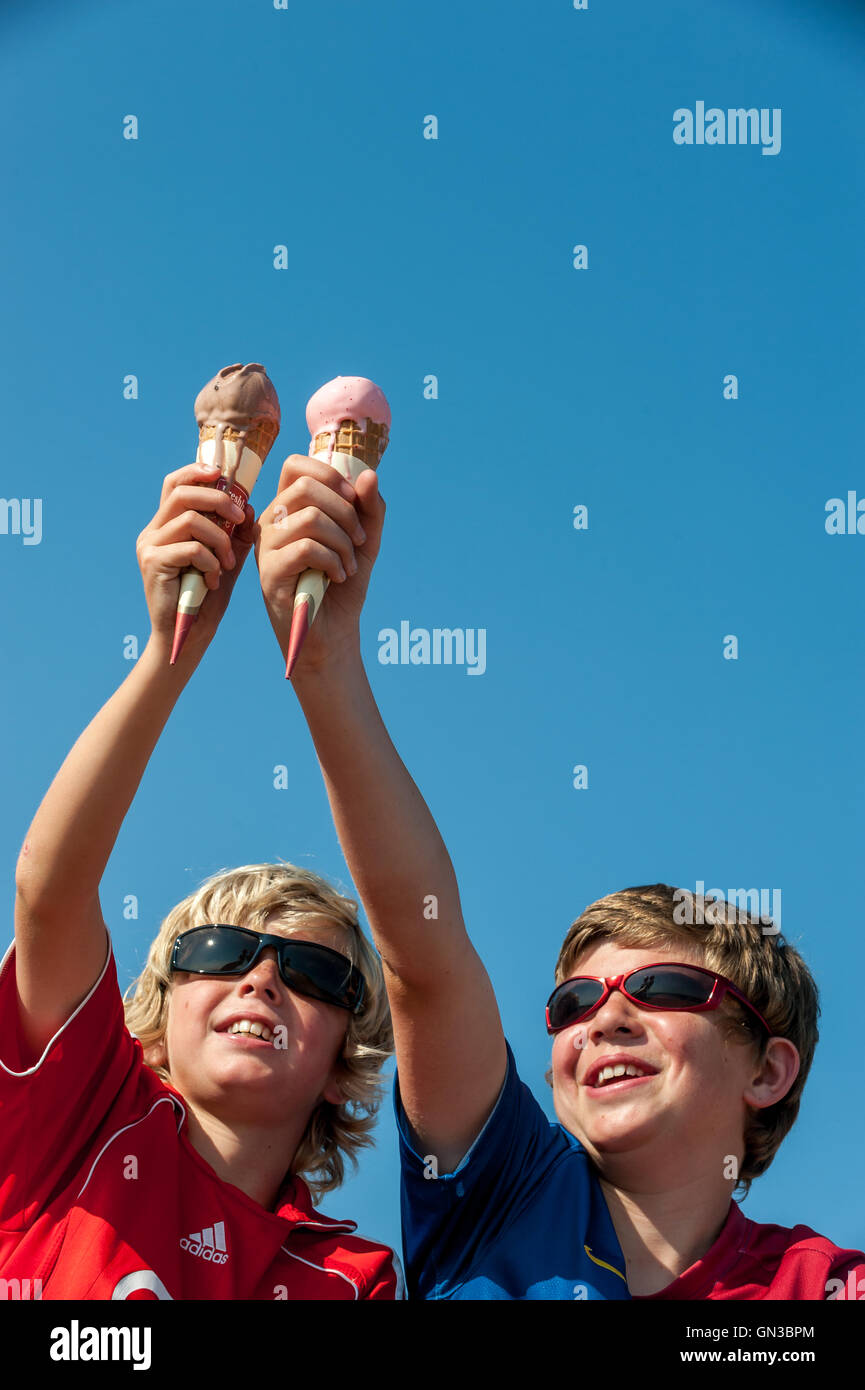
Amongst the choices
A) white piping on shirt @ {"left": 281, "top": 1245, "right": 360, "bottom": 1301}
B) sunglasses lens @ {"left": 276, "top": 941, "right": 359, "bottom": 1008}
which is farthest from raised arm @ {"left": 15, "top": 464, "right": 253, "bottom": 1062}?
white piping on shirt @ {"left": 281, "top": 1245, "right": 360, "bottom": 1301}

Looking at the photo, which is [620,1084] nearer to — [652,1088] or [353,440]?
[652,1088]

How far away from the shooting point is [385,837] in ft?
12.0

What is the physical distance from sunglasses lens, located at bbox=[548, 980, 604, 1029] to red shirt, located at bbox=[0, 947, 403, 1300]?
919 mm

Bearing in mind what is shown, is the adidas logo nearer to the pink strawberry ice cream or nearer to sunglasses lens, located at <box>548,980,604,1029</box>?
sunglasses lens, located at <box>548,980,604,1029</box>

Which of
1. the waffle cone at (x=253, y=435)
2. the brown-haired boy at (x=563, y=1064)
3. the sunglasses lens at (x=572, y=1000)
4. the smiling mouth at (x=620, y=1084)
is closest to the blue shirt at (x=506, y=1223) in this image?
the brown-haired boy at (x=563, y=1064)

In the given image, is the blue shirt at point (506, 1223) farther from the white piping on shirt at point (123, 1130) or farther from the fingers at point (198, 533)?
the fingers at point (198, 533)

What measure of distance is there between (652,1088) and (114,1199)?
5.37 ft

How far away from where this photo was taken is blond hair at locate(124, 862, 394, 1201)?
4820 mm

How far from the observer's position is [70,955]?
3832 millimetres

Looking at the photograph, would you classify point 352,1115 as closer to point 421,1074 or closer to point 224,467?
point 421,1074

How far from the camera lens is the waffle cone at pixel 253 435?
A: 356 cm
